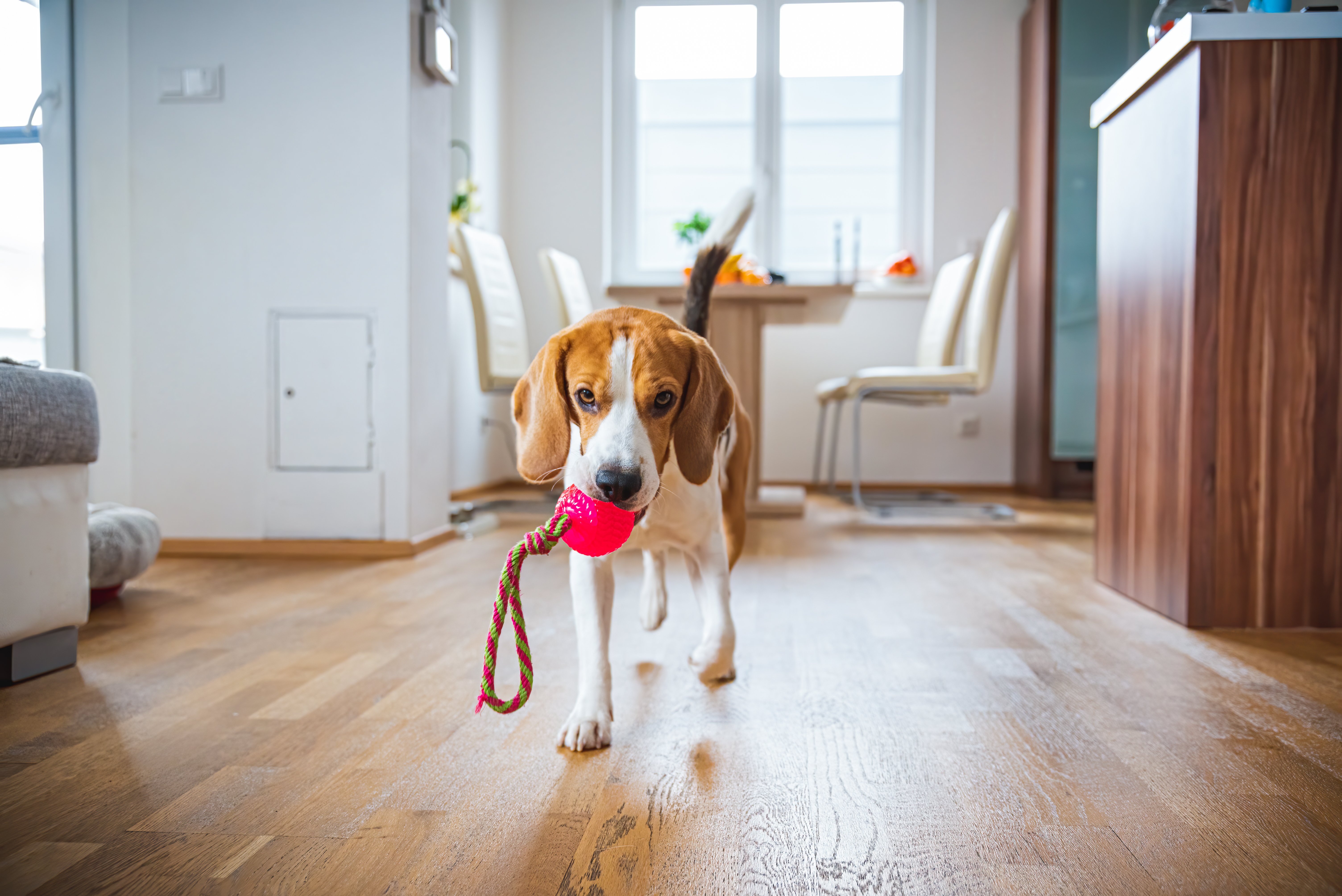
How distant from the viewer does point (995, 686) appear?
4.73 feet

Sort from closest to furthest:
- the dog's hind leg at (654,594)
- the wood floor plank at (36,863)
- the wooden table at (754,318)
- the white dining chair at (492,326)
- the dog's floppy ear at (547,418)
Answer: the wood floor plank at (36,863), the dog's floppy ear at (547,418), the dog's hind leg at (654,594), the white dining chair at (492,326), the wooden table at (754,318)

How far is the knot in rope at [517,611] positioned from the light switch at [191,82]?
2165mm

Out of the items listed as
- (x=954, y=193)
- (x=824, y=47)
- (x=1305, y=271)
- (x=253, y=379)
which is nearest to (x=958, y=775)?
(x=1305, y=271)

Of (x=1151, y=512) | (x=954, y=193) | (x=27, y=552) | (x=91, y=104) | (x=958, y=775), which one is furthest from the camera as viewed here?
→ (x=954, y=193)

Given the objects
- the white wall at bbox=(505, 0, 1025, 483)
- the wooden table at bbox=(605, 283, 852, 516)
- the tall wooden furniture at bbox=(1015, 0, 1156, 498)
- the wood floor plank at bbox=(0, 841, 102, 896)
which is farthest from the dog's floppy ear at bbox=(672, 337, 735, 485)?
the white wall at bbox=(505, 0, 1025, 483)

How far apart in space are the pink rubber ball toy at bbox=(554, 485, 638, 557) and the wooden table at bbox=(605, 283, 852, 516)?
2557 millimetres

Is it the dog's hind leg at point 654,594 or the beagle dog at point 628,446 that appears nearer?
the beagle dog at point 628,446

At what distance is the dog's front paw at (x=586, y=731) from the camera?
115cm

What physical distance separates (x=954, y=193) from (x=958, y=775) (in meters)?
4.54

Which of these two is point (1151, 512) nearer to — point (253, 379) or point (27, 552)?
point (27, 552)

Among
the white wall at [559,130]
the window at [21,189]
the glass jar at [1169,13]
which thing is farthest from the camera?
the white wall at [559,130]

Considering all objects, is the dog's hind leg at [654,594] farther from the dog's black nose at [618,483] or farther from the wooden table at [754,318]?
the wooden table at [754,318]

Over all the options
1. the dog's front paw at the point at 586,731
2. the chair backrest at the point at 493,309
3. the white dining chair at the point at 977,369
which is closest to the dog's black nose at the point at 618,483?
the dog's front paw at the point at 586,731

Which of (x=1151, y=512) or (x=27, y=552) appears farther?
(x=1151, y=512)
